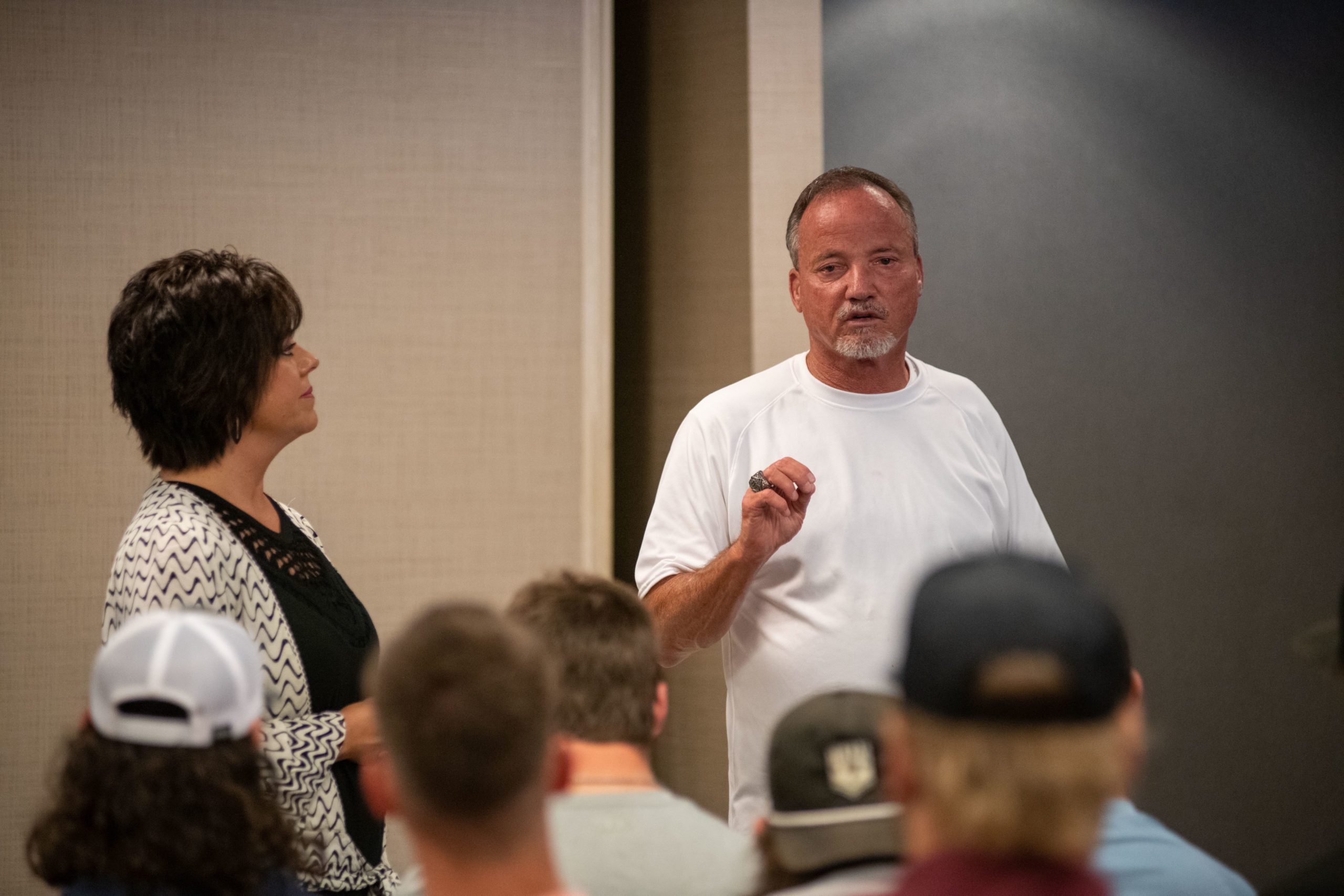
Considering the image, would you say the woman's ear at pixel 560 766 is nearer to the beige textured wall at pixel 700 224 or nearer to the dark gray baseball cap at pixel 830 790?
the dark gray baseball cap at pixel 830 790

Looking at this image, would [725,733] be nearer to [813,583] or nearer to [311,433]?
[813,583]

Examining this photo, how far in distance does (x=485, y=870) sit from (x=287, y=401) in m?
1.00

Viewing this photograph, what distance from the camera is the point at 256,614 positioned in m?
1.58

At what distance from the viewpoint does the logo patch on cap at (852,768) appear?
1.03 m

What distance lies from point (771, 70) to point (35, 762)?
2.06m

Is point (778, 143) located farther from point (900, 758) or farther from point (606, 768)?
point (900, 758)

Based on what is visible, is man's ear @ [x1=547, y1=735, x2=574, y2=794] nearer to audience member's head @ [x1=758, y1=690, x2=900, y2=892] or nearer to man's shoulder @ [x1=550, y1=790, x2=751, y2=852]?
man's shoulder @ [x1=550, y1=790, x2=751, y2=852]

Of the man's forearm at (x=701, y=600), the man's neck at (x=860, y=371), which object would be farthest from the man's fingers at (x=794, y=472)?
the man's neck at (x=860, y=371)

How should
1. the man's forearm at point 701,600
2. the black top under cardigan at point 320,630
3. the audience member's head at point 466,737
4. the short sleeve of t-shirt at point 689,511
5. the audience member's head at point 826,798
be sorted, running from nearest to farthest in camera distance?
the audience member's head at point 466,737
the audience member's head at point 826,798
the black top under cardigan at point 320,630
the man's forearm at point 701,600
the short sleeve of t-shirt at point 689,511

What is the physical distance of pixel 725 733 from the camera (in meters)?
2.81

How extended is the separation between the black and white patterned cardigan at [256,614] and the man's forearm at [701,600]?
0.51 m

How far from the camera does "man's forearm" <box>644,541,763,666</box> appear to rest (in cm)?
184

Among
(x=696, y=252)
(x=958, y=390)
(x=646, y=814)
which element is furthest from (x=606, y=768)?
(x=696, y=252)

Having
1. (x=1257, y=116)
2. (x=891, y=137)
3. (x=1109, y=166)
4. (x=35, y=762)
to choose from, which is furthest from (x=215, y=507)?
(x=1257, y=116)
